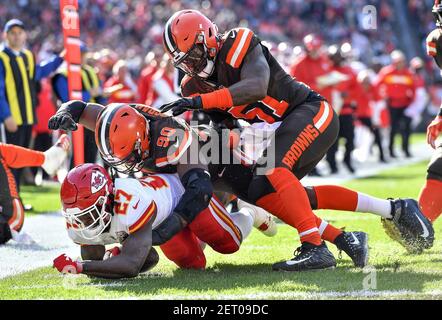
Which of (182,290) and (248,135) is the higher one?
(248,135)

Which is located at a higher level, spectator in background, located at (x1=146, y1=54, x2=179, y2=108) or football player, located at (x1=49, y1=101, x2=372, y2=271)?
football player, located at (x1=49, y1=101, x2=372, y2=271)

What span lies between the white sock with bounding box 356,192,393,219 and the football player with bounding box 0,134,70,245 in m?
2.37

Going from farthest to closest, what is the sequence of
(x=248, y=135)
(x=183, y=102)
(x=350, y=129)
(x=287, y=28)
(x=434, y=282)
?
(x=287, y=28) → (x=350, y=129) → (x=248, y=135) → (x=183, y=102) → (x=434, y=282)

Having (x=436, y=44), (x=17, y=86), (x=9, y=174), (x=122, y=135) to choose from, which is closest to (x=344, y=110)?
(x=17, y=86)

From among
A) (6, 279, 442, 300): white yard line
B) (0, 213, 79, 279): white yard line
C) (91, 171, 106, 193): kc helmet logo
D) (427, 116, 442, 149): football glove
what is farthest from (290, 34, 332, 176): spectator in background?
(6, 279, 442, 300): white yard line

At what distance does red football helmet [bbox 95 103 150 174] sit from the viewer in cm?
486

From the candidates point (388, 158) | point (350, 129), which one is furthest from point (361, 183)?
point (388, 158)

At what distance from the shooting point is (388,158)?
16.4m

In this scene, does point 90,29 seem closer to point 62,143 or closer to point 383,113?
point 383,113

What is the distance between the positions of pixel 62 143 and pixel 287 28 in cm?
1913

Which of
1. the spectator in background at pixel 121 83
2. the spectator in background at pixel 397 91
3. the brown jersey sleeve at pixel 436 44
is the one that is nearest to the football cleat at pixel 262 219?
the brown jersey sleeve at pixel 436 44

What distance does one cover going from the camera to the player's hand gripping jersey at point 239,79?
514 centimetres

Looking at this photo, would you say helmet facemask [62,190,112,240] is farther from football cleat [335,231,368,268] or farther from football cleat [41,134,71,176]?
football cleat [41,134,71,176]

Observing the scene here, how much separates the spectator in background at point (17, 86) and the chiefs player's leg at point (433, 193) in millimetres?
4962
